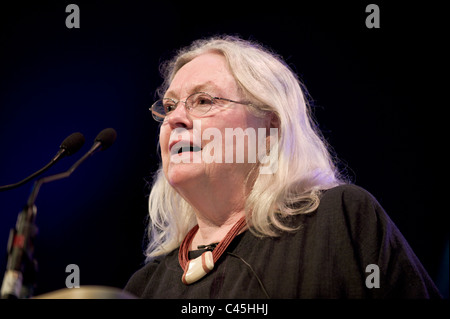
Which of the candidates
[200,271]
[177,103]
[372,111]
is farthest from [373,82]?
[200,271]

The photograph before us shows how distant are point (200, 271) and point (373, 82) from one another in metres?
1.57

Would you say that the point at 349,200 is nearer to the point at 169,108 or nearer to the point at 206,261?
the point at 206,261

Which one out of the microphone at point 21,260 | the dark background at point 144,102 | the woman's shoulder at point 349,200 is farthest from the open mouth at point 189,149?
the dark background at point 144,102

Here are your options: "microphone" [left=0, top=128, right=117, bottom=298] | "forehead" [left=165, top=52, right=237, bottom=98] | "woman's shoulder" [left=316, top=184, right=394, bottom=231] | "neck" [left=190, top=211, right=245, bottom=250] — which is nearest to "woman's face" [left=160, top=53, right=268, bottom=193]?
"forehead" [left=165, top=52, right=237, bottom=98]

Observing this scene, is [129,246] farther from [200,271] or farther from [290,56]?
[290,56]

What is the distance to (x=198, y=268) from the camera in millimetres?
1499

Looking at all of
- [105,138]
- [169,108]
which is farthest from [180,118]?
[105,138]

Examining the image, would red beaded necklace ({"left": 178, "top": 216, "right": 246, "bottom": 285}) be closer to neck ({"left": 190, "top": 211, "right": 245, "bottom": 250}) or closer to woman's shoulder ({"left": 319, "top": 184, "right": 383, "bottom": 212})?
neck ({"left": 190, "top": 211, "right": 245, "bottom": 250})

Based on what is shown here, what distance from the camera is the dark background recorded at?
7.40 feet

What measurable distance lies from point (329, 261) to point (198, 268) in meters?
0.48

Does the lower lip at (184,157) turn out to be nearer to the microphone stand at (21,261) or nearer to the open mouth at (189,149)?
the open mouth at (189,149)

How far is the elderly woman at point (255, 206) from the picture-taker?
1269 millimetres

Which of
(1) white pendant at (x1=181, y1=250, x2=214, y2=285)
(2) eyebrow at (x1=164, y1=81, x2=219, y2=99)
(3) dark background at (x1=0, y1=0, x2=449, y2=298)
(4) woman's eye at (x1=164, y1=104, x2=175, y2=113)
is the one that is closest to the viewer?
(1) white pendant at (x1=181, y1=250, x2=214, y2=285)

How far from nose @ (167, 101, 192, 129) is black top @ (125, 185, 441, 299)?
0.51 meters
